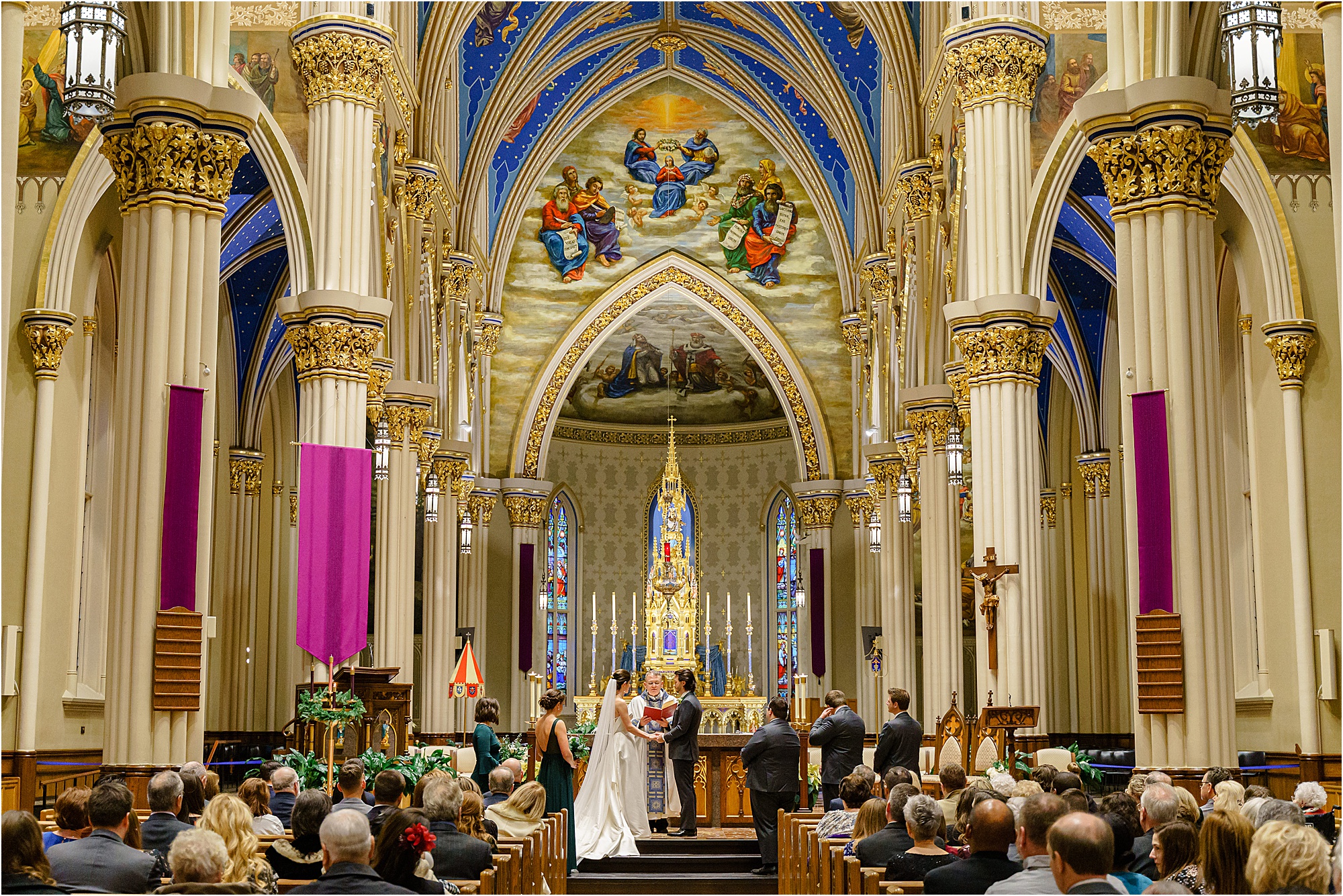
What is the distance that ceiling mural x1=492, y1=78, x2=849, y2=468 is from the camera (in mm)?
28438

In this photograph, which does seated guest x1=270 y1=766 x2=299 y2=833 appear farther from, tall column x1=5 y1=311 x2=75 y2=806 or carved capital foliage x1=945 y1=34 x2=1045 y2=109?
carved capital foliage x1=945 y1=34 x2=1045 y2=109

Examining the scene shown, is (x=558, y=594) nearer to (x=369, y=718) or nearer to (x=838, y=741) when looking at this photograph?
(x=369, y=718)

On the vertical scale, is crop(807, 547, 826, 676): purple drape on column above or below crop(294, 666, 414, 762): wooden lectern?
above

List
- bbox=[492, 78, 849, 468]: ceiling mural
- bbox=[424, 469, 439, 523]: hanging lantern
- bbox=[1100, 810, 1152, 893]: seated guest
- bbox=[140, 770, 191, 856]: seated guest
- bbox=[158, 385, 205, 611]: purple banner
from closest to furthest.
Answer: bbox=[1100, 810, 1152, 893]: seated guest, bbox=[140, 770, 191, 856]: seated guest, bbox=[158, 385, 205, 611]: purple banner, bbox=[424, 469, 439, 523]: hanging lantern, bbox=[492, 78, 849, 468]: ceiling mural

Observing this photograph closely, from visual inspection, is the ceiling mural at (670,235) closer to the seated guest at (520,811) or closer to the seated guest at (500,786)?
the seated guest at (500,786)

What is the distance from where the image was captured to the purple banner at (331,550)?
463 inches

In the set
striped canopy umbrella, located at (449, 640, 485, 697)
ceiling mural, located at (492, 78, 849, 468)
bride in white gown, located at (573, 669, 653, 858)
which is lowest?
bride in white gown, located at (573, 669, 653, 858)

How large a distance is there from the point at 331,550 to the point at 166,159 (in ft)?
11.2

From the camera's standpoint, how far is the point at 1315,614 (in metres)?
Result: 13.2

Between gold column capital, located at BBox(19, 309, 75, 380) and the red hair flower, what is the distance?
984 centimetres

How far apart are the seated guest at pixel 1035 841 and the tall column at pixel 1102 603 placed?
57.6 ft

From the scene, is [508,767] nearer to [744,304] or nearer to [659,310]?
[744,304]

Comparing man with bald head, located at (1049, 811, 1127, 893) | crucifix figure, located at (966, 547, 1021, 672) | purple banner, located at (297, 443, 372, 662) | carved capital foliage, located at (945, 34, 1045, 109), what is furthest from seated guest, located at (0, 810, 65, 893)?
carved capital foliage, located at (945, 34, 1045, 109)

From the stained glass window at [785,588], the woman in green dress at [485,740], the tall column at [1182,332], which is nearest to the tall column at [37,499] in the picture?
the woman in green dress at [485,740]
